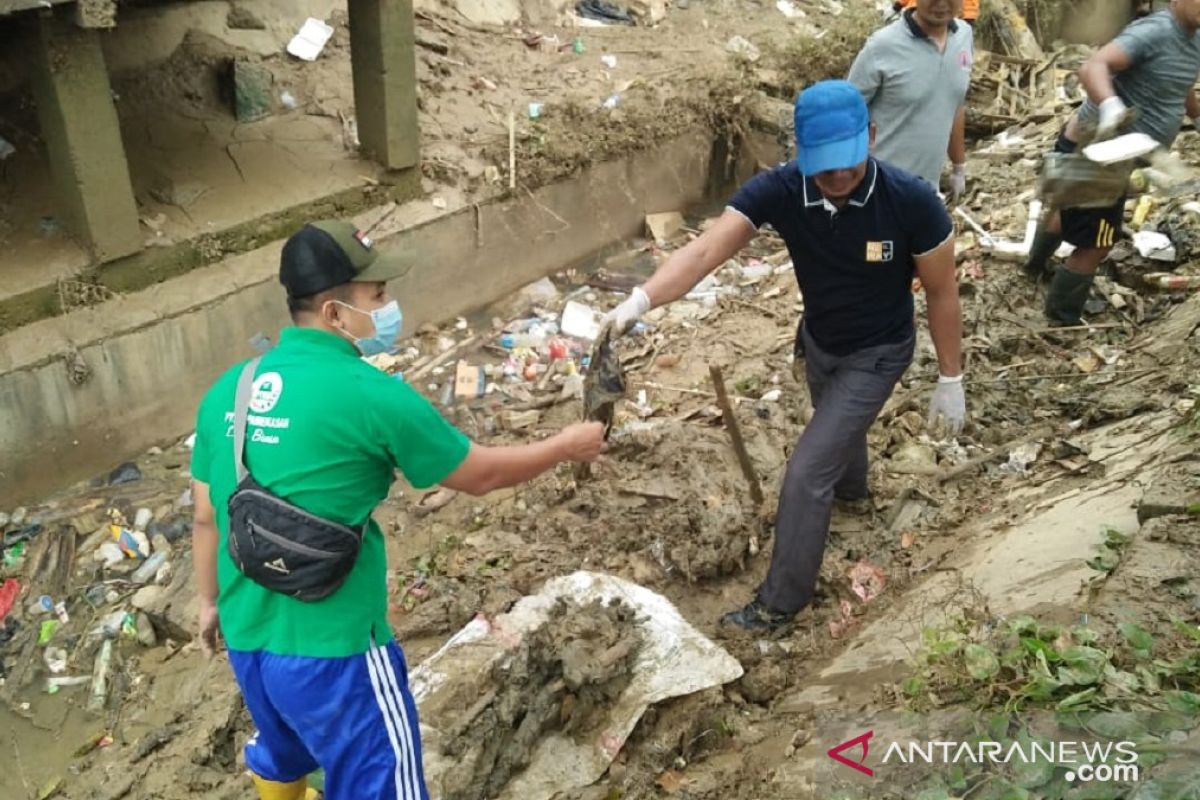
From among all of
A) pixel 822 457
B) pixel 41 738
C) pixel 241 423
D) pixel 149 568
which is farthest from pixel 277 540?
pixel 149 568

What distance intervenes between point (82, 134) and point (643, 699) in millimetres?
4773

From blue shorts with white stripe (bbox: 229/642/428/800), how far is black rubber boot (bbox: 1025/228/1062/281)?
5514 mm

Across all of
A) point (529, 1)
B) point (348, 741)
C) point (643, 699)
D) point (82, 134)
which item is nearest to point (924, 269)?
point (643, 699)

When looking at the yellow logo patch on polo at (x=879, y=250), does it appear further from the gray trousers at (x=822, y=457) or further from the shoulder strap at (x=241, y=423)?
the shoulder strap at (x=241, y=423)

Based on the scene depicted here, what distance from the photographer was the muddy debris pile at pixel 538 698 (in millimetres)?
3607

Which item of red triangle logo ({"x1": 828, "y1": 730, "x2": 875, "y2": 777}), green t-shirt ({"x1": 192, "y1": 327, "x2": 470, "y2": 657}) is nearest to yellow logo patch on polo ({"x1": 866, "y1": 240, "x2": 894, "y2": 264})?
red triangle logo ({"x1": 828, "y1": 730, "x2": 875, "y2": 777})

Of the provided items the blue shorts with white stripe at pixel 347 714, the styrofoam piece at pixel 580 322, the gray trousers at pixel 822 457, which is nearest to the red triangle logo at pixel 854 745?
the gray trousers at pixel 822 457

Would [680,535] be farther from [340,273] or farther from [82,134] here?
[82,134]

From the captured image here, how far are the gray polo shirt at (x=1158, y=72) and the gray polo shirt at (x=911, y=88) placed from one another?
0.87m

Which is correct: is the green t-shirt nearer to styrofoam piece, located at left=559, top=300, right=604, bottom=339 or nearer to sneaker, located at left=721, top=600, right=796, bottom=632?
sneaker, located at left=721, top=600, right=796, bottom=632

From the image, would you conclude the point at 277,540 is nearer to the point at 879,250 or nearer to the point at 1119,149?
the point at 879,250

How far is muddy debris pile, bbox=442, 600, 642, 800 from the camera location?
3.61m

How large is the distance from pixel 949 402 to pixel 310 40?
6669 millimetres

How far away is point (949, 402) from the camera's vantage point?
4707mm
